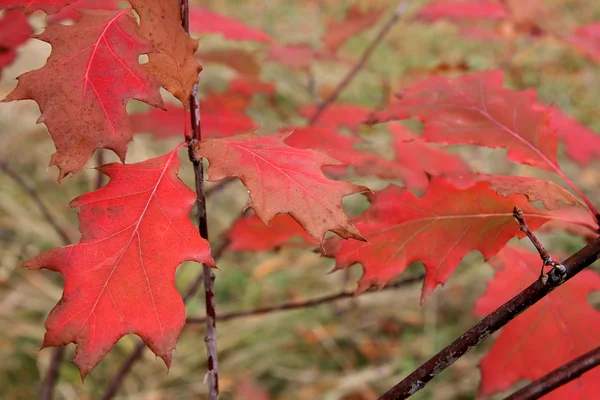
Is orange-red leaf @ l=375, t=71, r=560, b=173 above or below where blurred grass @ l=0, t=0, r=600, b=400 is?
above

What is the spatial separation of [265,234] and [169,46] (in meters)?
0.50

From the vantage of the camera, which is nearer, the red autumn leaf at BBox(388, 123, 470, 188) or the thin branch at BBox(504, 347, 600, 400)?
the thin branch at BBox(504, 347, 600, 400)

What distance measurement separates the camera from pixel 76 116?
536 millimetres

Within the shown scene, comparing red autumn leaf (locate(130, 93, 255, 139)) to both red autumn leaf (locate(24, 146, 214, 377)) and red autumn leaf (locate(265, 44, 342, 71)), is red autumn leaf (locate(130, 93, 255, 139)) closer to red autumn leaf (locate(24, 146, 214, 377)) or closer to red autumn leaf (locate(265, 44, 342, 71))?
red autumn leaf (locate(265, 44, 342, 71))

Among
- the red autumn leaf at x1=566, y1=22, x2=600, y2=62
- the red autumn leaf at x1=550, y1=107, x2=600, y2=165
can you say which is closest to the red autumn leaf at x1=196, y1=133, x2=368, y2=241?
the red autumn leaf at x1=550, y1=107, x2=600, y2=165

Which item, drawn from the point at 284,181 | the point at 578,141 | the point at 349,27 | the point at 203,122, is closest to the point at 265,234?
the point at 203,122

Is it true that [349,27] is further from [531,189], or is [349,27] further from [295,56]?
[531,189]

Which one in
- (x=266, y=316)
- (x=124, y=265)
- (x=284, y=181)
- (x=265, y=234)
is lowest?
(x=266, y=316)

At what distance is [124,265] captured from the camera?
0.52 metres

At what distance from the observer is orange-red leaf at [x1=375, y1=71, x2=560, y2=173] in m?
0.73

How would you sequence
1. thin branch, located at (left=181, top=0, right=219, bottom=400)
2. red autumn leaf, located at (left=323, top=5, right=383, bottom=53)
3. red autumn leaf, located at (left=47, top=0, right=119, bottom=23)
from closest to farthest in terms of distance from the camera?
thin branch, located at (left=181, top=0, right=219, bottom=400), red autumn leaf, located at (left=47, top=0, right=119, bottom=23), red autumn leaf, located at (left=323, top=5, right=383, bottom=53)

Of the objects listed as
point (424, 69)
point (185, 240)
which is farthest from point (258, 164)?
point (424, 69)

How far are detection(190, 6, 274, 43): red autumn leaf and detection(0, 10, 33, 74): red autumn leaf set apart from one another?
0.36 m

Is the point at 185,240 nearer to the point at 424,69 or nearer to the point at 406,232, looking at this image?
the point at 406,232
